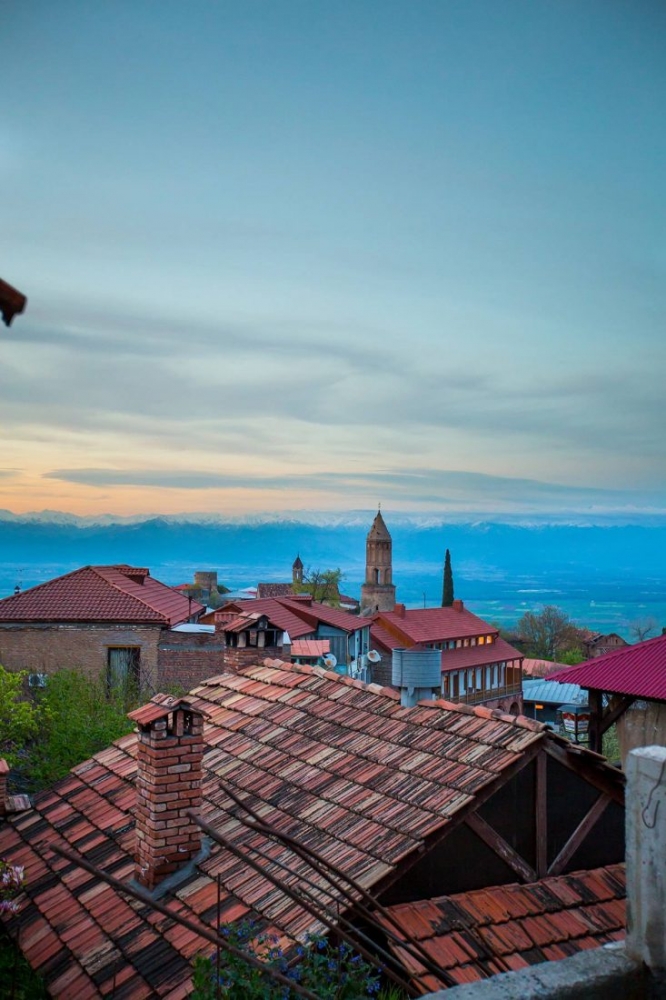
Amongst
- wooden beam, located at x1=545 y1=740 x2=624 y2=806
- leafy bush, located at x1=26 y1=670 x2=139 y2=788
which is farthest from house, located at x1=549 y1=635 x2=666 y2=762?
leafy bush, located at x1=26 y1=670 x2=139 y2=788

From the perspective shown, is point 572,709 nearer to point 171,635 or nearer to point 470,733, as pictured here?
point 171,635

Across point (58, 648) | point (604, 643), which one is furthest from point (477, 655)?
point (58, 648)

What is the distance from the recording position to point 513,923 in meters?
7.26

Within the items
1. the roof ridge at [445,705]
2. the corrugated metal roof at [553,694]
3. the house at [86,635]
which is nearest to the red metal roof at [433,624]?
the corrugated metal roof at [553,694]

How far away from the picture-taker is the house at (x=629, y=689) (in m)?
16.1

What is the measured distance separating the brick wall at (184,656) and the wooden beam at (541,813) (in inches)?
978

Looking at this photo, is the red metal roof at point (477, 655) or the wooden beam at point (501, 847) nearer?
the wooden beam at point (501, 847)

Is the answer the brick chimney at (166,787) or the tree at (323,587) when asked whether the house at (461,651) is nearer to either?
the tree at (323,587)

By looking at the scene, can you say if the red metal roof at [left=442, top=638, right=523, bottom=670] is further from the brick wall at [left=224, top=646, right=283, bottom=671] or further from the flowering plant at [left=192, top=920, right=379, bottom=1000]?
the flowering plant at [left=192, top=920, right=379, bottom=1000]

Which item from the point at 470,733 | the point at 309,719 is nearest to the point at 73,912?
the point at 309,719

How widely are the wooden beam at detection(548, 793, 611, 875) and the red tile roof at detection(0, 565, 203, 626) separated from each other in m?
25.7

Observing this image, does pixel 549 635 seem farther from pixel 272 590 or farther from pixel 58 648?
pixel 58 648

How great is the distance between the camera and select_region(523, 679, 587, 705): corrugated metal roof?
59.7 m

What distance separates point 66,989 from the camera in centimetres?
698
